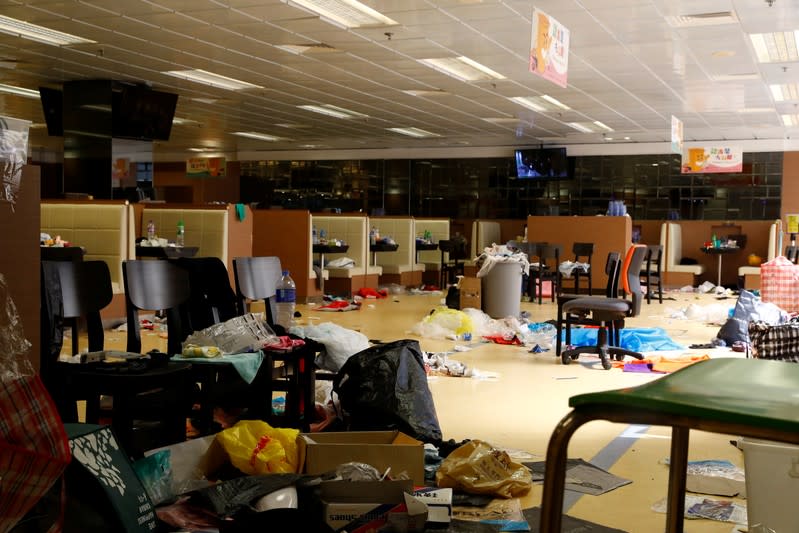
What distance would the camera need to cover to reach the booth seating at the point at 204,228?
9.94 meters

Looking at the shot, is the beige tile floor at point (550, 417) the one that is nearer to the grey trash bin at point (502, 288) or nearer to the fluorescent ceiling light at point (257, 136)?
the grey trash bin at point (502, 288)

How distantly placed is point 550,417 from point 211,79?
938 centimetres

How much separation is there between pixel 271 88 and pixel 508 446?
10.1 metres

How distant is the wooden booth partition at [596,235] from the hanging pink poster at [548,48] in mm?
7391

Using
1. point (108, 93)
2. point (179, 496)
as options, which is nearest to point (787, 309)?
point (179, 496)

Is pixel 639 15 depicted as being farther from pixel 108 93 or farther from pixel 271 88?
pixel 108 93

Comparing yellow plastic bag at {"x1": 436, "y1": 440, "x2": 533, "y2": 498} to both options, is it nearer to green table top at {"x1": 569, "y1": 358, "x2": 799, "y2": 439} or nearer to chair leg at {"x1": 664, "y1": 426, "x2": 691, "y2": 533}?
chair leg at {"x1": 664, "y1": 426, "x2": 691, "y2": 533}

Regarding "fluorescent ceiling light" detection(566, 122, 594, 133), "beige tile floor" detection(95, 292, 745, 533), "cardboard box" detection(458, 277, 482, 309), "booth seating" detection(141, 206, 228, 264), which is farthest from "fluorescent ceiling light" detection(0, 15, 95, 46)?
"fluorescent ceiling light" detection(566, 122, 594, 133)

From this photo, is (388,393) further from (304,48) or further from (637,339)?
(304,48)

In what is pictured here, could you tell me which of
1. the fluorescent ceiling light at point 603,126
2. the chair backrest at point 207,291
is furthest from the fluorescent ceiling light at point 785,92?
the chair backrest at point 207,291

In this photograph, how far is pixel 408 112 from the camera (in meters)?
15.9

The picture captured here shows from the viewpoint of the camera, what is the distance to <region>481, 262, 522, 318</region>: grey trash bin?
9992mm

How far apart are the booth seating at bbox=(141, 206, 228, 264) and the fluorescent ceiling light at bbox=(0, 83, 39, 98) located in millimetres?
5210

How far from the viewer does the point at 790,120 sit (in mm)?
16141
